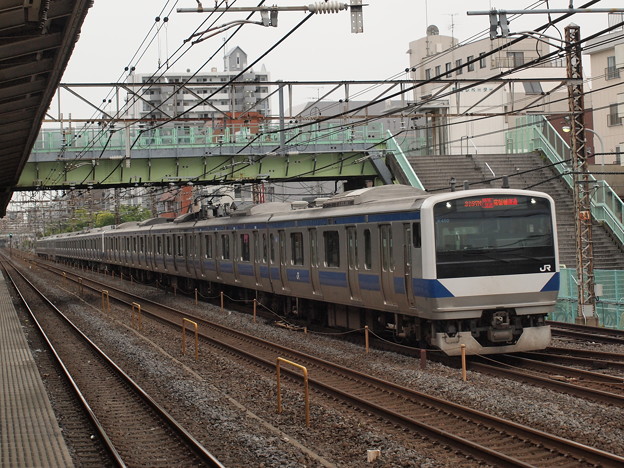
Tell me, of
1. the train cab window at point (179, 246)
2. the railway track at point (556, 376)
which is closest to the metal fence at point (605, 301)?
the railway track at point (556, 376)

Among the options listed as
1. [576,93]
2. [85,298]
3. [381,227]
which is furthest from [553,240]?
[85,298]

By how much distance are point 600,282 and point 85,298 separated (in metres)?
19.8

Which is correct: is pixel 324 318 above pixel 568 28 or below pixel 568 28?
below

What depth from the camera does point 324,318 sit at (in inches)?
768

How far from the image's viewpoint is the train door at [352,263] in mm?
15625

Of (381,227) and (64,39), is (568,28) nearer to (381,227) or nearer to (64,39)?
(381,227)

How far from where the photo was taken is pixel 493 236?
1299 centimetres

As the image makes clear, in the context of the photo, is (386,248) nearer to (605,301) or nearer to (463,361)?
(463,361)

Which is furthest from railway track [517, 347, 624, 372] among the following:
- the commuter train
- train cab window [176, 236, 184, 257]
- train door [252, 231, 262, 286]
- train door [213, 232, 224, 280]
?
train cab window [176, 236, 184, 257]

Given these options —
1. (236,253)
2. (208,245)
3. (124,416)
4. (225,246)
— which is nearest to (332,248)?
(124,416)

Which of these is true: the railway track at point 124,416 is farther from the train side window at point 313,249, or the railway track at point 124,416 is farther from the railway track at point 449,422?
the train side window at point 313,249

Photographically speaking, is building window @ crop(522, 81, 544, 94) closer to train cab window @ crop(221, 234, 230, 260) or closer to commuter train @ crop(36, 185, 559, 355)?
train cab window @ crop(221, 234, 230, 260)

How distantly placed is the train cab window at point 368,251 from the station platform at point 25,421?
19.4 ft

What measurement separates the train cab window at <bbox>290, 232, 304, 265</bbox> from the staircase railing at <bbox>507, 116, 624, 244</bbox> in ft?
34.5
